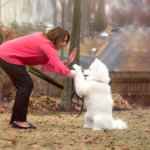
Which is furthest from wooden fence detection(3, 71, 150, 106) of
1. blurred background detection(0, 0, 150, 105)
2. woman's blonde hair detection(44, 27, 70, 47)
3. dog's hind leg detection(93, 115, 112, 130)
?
woman's blonde hair detection(44, 27, 70, 47)

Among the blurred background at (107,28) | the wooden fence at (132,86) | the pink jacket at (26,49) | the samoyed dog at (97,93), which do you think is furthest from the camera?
the blurred background at (107,28)

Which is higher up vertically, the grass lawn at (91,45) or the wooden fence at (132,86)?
the grass lawn at (91,45)

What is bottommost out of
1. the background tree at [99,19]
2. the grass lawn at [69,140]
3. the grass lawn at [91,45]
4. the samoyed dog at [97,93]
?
the grass lawn at [69,140]

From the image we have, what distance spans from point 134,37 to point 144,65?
125 cm

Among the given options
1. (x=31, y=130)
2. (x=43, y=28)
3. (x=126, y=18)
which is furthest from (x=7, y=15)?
(x=31, y=130)

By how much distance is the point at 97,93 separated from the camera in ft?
10.9

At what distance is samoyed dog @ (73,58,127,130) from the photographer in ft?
10.7

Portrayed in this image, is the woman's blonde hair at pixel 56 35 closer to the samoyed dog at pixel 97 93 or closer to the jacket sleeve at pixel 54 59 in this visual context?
the jacket sleeve at pixel 54 59

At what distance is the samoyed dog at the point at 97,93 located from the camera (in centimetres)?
327

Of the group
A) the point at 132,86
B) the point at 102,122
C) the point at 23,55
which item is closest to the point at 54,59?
the point at 23,55

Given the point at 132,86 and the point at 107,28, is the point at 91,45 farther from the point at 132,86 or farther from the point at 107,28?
the point at 132,86

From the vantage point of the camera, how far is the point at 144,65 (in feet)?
27.6

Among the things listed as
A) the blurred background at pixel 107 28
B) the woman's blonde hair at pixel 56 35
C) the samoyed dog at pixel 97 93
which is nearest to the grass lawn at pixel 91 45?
the blurred background at pixel 107 28

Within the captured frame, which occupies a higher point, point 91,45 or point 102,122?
point 91,45
